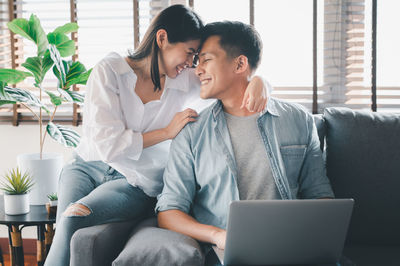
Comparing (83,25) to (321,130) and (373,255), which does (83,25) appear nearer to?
(321,130)

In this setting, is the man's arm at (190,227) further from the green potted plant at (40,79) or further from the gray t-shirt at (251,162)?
the green potted plant at (40,79)

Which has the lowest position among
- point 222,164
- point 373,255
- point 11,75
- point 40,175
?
point 373,255

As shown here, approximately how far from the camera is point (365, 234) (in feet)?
5.35

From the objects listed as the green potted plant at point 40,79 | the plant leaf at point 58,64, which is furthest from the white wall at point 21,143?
the plant leaf at point 58,64

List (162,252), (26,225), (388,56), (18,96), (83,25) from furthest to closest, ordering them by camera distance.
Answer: (83,25)
(388,56)
(18,96)
(26,225)
(162,252)

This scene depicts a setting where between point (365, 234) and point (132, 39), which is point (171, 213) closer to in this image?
point (365, 234)

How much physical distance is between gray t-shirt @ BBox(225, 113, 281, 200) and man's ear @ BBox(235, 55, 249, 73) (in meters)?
0.19

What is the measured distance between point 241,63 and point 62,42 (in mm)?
1141

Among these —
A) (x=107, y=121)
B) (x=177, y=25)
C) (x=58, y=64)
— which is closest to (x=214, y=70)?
(x=177, y=25)

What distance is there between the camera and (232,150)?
147 cm

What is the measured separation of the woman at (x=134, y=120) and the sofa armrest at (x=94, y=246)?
0.08 metres

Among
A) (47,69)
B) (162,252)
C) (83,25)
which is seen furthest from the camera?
(83,25)

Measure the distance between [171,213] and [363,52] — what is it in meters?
1.70

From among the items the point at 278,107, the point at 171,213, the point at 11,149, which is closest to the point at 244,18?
the point at 278,107
